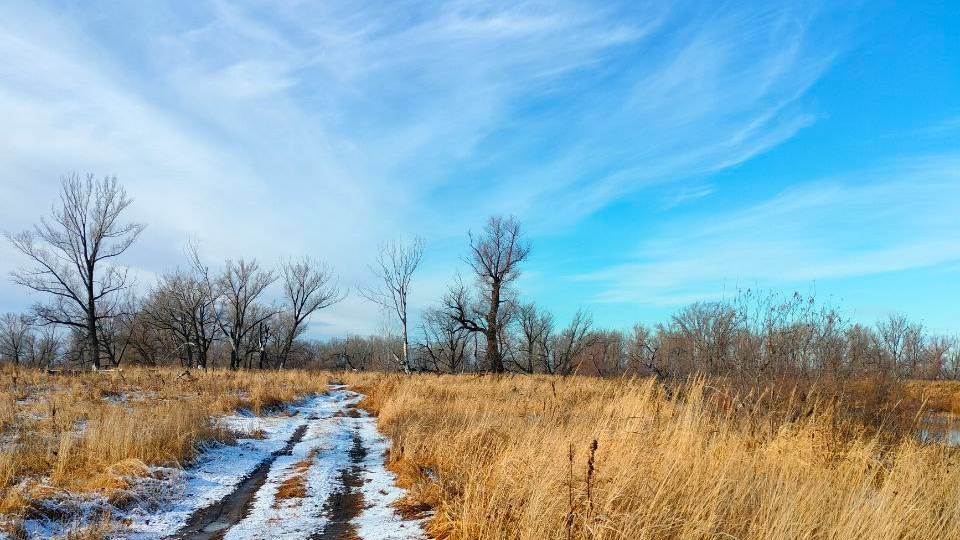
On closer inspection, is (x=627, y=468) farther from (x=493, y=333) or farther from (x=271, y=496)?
(x=493, y=333)

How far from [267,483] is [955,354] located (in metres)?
65.1

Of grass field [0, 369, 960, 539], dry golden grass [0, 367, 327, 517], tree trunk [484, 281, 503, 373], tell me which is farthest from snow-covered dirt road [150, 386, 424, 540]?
tree trunk [484, 281, 503, 373]

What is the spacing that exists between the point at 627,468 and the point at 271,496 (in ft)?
12.4

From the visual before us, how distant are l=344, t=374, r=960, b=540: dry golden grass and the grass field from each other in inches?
0.7

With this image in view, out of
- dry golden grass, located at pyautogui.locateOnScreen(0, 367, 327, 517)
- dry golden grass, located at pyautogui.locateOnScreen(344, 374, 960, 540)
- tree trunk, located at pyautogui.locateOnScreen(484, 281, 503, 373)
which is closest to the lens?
dry golden grass, located at pyautogui.locateOnScreen(344, 374, 960, 540)

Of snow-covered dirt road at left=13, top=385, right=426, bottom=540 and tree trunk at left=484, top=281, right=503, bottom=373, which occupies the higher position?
tree trunk at left=484, top=281, right=503, bottom=373

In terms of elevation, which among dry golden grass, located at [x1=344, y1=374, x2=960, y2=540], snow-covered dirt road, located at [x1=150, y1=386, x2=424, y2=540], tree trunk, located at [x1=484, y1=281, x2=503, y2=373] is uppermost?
tree trunk, located at [x1=484, y1=281, x2=503, y2=373]

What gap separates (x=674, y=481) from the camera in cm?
371

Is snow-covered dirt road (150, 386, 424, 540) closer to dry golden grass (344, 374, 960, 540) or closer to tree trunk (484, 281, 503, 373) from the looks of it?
dry golden grass (344, 374, 960, 540)

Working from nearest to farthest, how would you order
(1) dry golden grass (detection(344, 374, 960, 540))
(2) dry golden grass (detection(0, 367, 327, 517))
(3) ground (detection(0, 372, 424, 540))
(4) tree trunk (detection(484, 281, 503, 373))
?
(1) dry golden grass (detection(344, 374, 960, 540)) → (3) ground (detection(0, 372, 424, 540)) → (2) dry golden grass (detection(0, 367, 327, 517)) → (4) tree trunk (detection(484, 281, 503, 373))

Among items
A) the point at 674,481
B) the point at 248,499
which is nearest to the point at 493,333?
the point at 248,499

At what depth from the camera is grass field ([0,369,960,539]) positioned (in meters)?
3.30

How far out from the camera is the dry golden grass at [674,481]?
10.6 ft

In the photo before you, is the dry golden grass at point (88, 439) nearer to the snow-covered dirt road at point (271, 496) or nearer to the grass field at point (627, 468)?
the grass field at point (627, 468)
